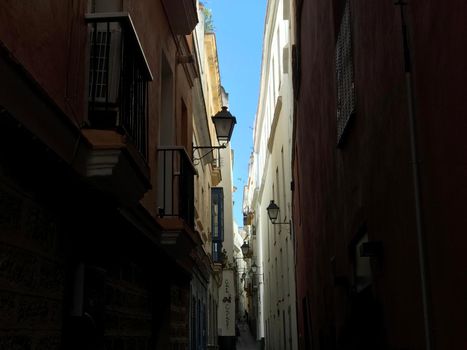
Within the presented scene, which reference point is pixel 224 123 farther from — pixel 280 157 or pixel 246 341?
pixel 246 341

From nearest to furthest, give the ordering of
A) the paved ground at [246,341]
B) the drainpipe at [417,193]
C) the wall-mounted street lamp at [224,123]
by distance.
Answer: the drainpipe at [417,193]
the wall-mounted street lamp at [224,123]
the paved ground at [246,341]

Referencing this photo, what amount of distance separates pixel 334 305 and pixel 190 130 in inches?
195

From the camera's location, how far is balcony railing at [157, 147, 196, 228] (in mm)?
9357

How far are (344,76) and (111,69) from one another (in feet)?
10.2

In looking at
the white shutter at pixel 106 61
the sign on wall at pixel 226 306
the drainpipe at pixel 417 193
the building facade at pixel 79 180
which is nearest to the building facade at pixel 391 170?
the drainpipe at pixel 417 193

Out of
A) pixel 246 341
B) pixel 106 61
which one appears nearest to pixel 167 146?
pixel 106 61

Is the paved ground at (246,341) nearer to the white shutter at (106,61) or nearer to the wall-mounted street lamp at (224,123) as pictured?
the wall-mounted street lamp at (224,123)

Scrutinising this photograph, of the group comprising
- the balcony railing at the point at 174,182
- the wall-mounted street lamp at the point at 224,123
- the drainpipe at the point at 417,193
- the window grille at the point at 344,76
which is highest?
the wall-mounted street lamp at the point at 224,123

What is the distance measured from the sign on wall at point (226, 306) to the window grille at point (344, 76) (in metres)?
21.0

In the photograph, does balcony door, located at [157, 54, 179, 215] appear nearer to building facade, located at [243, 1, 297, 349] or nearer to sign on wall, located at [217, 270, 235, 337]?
building facade, located at [243, 1, 297, 349]

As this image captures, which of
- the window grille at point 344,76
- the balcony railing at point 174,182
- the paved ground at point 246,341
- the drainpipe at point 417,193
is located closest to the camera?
the drainpipe at point 417,193

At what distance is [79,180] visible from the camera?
5047 mm

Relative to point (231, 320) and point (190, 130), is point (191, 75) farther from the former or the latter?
point (231, 320)

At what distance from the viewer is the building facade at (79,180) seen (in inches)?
160
